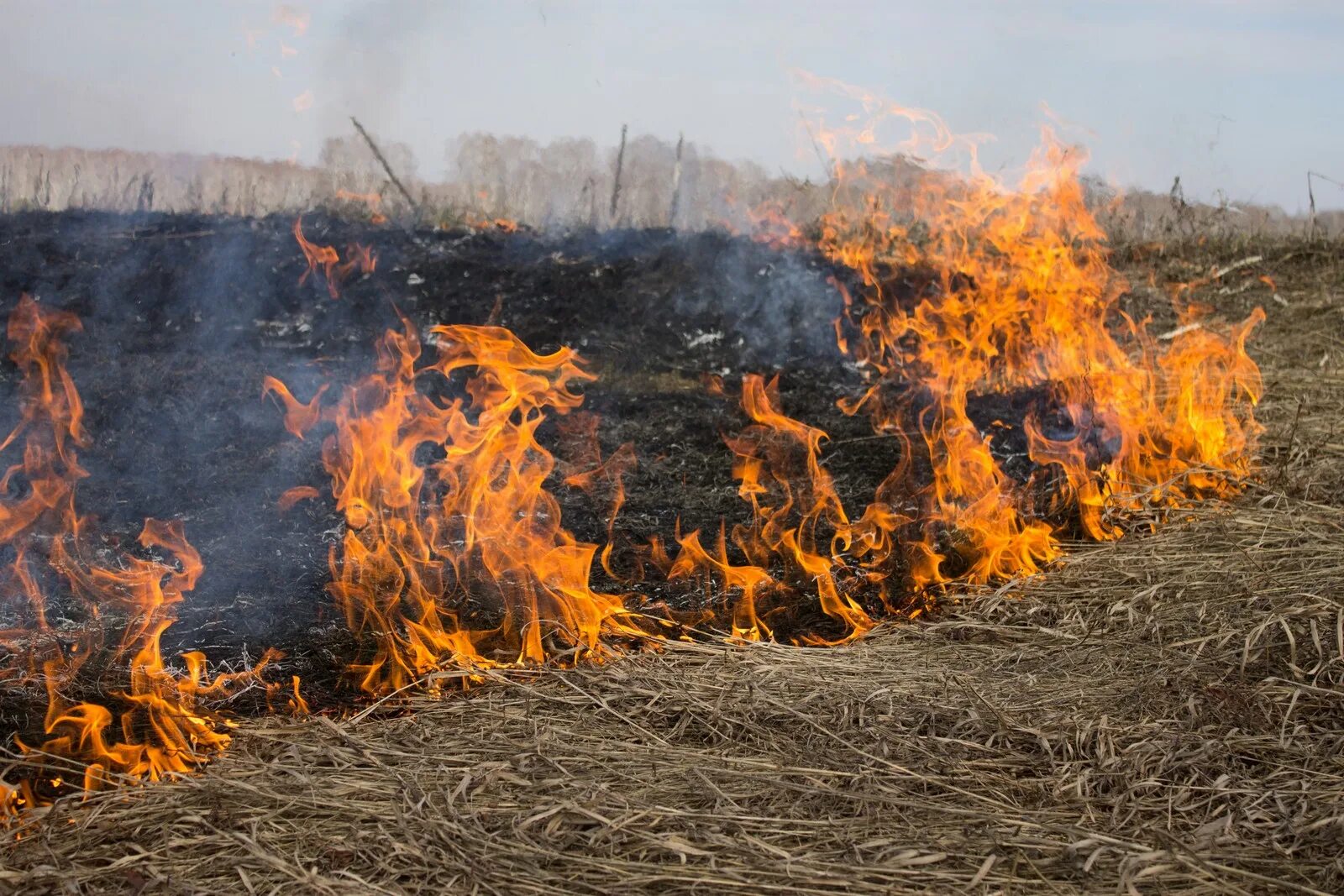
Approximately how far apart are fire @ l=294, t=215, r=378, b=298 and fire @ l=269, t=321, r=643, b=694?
3914 millimetres

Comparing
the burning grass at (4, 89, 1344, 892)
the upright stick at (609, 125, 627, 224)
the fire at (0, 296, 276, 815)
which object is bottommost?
A: the fire at (0, 296, 276, 815)

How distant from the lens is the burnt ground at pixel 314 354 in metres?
4.52

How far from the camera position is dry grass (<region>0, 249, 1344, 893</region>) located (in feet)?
7.04

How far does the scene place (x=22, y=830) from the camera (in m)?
2.35

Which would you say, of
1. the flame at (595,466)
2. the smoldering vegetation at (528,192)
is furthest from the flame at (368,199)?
the flame at (595,466)

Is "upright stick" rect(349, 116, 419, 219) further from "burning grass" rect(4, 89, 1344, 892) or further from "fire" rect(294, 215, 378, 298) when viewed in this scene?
"burning grass" rect(4, 89, 1344, 892)

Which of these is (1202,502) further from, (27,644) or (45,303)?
(45,303)

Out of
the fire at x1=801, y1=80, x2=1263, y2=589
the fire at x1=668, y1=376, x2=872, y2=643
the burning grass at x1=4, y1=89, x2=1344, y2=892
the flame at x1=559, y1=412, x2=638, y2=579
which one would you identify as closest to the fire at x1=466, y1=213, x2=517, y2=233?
the fire at x1=801, y1=80, x2=1263, y2=589

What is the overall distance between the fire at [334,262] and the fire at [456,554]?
12.8 ft

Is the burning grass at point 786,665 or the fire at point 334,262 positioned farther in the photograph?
the fire at point 334,262

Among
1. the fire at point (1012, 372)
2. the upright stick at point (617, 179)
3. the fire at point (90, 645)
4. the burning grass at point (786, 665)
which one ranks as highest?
the upright stick at point (617, 179)

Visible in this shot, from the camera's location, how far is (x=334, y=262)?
966 centimetres

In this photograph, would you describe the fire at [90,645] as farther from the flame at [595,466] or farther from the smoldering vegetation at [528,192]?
the smoldering vegetation at [528,192]

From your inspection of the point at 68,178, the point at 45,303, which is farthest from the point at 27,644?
the point at 68,178
